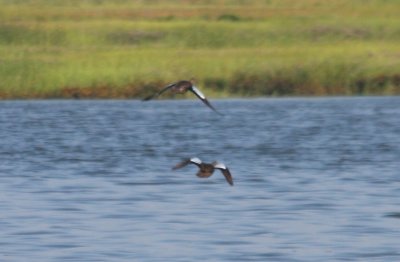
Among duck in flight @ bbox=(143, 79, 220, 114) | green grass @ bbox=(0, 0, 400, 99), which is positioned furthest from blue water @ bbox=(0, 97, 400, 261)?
duck in flight @ bbox=(143, 79, 220, 114)

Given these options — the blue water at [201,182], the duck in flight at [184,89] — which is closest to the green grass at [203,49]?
the blue water at [201,182]

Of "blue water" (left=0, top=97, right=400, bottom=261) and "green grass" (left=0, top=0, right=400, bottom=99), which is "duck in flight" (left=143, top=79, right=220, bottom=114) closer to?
"blue water" (left=0, top=97, right=400, bottom=261)

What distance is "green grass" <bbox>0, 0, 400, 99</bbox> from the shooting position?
37.1m

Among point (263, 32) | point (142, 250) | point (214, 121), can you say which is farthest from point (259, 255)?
point (263, 32)

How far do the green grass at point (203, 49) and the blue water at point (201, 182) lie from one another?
505 millimetres

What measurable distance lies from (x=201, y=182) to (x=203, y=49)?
19904 mm

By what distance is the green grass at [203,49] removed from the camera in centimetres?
3712

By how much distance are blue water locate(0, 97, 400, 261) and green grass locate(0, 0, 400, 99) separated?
0.51m

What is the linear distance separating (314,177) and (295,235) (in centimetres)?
605

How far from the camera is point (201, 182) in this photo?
22.7 m

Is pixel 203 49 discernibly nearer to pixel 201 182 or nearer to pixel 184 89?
pixel 201 182

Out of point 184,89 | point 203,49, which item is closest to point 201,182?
point 184,89

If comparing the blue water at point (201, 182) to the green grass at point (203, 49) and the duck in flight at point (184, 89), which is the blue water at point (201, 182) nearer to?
the green grass at point (203, 49)

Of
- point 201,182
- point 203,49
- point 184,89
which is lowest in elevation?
point 184,89
